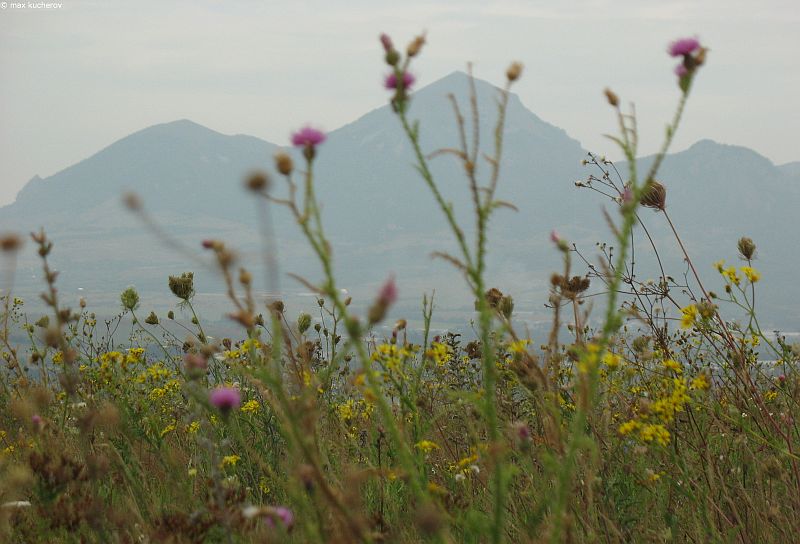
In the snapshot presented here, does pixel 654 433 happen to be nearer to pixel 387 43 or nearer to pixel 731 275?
pixel 731 275

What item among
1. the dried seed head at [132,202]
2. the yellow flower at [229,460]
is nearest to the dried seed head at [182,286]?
the yellow flower at [229,460]

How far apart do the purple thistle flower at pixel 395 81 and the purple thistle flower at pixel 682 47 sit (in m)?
0.57

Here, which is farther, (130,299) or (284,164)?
(130,299)

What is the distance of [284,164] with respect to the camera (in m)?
1.28

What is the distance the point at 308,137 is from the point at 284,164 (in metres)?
0.17

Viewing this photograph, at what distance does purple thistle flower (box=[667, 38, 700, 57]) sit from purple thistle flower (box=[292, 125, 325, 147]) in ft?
2.51

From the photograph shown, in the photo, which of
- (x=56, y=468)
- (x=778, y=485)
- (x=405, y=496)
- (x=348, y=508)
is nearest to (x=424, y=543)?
(x=405, y=496)

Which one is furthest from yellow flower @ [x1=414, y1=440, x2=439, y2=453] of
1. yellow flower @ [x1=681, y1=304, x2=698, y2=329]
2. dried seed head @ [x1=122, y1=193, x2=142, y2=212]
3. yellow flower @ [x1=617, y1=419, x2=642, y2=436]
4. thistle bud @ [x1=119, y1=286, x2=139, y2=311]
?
thistle bud @ [x1=119, y1=286, x2=139, y2=311]

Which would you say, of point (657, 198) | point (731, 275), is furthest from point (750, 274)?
point (657, 198)

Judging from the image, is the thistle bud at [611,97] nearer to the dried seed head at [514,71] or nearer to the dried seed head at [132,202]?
the dried seed head at [514,71]

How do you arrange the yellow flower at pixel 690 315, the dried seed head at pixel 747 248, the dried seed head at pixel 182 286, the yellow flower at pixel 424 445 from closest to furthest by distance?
1. the yellow flower at pixel 424 445
2. the yellow flower at pixel 690 315
3. the dried seed head at pixel 747 248
4. the dried seed head at pixel 182 286

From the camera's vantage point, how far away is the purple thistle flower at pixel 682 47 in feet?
5.11

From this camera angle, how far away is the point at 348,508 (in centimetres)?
126

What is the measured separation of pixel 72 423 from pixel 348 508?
3.64 metres
